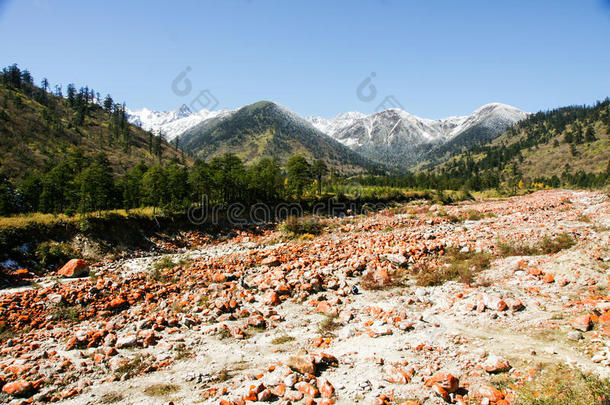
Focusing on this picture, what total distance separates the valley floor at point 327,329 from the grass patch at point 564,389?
0.24m

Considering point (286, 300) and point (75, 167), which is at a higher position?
point (75, 167)

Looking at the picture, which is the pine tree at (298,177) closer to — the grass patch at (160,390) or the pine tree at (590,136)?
the grass patch at (160,390)

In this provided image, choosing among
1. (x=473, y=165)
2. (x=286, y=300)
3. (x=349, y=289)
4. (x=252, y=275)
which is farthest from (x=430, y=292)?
(x=473, y=165)

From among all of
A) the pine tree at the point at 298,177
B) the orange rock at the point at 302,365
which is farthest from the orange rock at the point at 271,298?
the pine tree at the point at 298,177

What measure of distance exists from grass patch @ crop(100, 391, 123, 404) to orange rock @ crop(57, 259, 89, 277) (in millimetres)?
16566

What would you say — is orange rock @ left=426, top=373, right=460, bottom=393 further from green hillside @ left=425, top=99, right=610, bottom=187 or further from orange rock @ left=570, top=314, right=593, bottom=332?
green hillside @ left=425, top=99, right=610, bottom=187

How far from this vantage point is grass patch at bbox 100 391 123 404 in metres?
7.68

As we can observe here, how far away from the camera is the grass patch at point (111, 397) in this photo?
7.68m

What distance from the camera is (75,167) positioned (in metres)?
47.0

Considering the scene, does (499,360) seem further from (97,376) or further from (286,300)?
(97,376)

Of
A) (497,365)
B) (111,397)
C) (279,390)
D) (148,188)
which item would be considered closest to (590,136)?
(148,188)

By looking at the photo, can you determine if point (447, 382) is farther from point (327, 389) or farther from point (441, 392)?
point (327, 389)

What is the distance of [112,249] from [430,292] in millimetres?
27103
